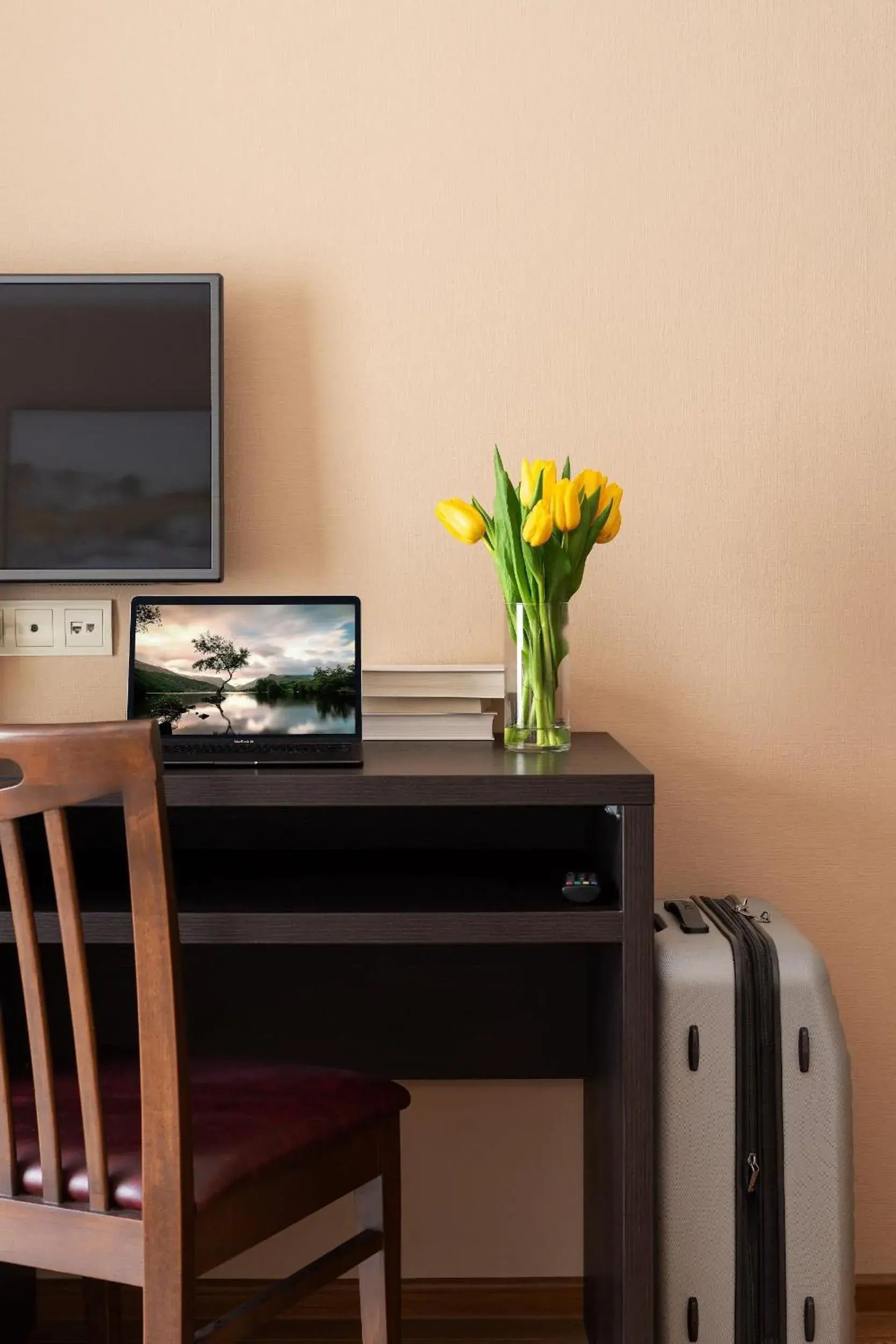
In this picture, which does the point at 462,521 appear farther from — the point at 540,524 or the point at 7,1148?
the point at 7,1148

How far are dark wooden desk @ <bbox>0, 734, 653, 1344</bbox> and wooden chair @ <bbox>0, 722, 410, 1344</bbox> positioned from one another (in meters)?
0.21

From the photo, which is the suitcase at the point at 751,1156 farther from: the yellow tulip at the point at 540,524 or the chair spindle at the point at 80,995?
the chair spindle at the point at 80,995

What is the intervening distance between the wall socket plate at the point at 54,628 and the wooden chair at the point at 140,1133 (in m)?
0.73

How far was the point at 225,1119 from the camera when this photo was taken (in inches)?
49.8

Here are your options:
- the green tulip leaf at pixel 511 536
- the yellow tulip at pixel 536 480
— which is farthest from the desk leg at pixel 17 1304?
the yellow tulip at pixel 536 480

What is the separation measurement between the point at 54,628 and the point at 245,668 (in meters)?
0.37

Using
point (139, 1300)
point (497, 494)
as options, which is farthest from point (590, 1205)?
point (497, 494)

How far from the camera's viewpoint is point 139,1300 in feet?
6.16

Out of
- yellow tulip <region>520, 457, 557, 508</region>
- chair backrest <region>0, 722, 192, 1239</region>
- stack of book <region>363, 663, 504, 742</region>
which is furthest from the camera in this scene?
stack of book <region>363, 663, 504, 742</region>

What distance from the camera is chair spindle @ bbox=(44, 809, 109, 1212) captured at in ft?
3.56

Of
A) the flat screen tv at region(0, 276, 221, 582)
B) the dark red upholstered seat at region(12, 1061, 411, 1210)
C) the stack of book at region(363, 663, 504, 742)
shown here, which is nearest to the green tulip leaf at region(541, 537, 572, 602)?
the stack of book at region(363, 663, 504, 742)

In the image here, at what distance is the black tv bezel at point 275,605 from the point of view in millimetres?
1665

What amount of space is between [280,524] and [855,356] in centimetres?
90

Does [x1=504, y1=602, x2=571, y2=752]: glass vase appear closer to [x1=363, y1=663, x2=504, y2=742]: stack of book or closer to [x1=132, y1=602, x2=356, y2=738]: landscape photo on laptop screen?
[x1=363, y1=663, x2=504, y2=742]: stack of book
